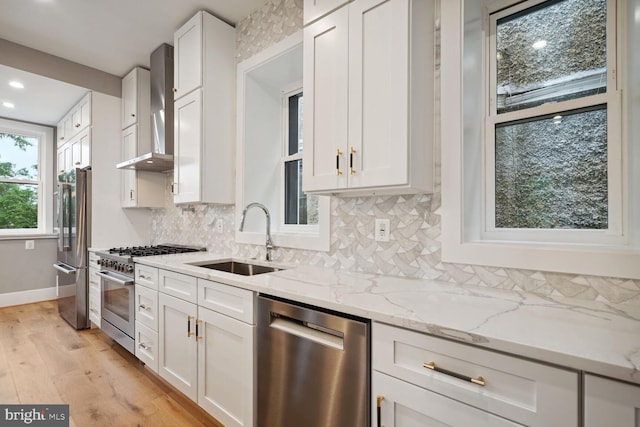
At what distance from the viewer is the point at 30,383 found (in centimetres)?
216

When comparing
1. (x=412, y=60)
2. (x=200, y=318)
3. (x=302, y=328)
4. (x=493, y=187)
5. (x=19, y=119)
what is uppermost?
(x=19, y=119)

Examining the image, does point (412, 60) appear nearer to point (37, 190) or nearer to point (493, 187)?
point (493, 187)

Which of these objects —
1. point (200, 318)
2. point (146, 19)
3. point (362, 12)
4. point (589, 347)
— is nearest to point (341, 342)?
point (589, 347)

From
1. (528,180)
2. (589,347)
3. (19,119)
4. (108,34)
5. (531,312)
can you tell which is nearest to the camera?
(589,347)

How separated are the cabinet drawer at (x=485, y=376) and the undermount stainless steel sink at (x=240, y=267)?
48.9 inches

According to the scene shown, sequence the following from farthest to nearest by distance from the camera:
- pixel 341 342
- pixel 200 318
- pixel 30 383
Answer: pixel 30 383
pixel 200 318
pixel 341 342

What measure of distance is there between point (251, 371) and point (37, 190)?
4.88 metres

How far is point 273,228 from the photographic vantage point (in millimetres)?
2533

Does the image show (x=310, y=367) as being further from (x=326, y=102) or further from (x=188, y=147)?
(x=188, y=147)

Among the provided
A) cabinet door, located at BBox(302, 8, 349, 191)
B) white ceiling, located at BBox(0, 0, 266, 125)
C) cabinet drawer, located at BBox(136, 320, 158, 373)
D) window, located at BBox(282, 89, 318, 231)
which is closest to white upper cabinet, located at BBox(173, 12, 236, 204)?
white ceiling, located at BBox(0, 0, 266, 125)

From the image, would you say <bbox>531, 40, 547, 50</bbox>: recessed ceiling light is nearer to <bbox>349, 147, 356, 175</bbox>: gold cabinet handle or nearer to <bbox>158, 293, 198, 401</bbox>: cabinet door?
<bbox>349, 147, 356, 175</bbox>: gold cabinet handle

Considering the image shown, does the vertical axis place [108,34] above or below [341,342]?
above

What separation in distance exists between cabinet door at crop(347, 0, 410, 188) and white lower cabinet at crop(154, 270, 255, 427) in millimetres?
804
